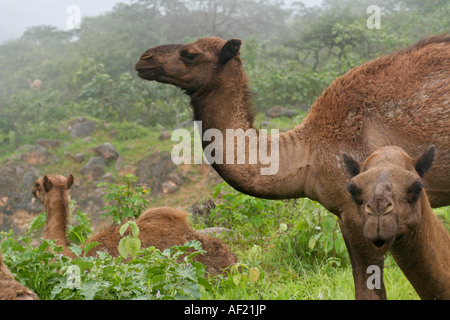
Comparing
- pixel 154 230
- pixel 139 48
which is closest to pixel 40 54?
pixel 139 48

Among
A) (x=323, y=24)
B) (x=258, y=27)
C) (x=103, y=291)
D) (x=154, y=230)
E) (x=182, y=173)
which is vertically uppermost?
(x=258, y=27)

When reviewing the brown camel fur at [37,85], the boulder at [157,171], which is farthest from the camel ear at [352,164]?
the brown camel fur at [37,85]

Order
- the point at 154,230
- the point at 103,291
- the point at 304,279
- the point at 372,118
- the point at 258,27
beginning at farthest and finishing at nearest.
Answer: the point at 258,27
the point at 154,230
the point at 304,279
the point at 372,118
the point at 103,291

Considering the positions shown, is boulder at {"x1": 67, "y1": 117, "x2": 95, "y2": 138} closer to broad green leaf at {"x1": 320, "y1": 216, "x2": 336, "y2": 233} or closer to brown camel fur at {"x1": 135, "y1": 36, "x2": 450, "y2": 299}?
brown camel fur at {"x1": 135, "y1": 36, "x2": 450, "y2": 299}

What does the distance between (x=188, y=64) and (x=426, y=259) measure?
2.88m

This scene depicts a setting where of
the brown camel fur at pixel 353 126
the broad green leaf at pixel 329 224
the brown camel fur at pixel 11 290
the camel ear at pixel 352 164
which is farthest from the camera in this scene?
the broad green leaf at pixel 329 224

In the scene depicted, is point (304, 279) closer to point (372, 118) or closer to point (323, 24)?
point (372, 118)

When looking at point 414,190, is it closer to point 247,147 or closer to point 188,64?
point 247,147

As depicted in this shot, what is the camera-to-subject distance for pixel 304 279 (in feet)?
18.4

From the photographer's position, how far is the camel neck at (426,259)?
133 inches

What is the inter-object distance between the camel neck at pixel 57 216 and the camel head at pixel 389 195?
153 inches

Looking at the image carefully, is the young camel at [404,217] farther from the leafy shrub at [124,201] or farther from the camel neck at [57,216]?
the leafy shrub at [124,201]

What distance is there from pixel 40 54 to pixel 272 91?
24040 millimetres

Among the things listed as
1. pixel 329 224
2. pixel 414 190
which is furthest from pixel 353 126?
pixel 414 190
